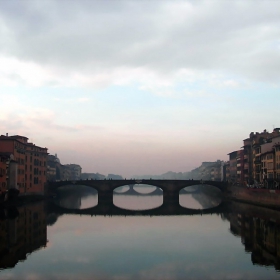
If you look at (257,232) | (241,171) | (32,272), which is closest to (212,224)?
(257,232)

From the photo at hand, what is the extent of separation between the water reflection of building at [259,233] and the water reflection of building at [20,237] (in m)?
16.9

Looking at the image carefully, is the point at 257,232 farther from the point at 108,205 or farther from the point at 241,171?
the point at 241,171

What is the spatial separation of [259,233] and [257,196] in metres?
22.8

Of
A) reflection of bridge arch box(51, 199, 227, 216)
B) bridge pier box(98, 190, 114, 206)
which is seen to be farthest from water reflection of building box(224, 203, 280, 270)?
bridge pier box(98, 190, 114, 206)

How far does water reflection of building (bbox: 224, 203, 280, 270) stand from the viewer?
1127 inches

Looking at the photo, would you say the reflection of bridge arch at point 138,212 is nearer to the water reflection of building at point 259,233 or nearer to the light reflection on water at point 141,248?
the water reflection of building at point 259,233

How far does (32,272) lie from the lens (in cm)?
2453

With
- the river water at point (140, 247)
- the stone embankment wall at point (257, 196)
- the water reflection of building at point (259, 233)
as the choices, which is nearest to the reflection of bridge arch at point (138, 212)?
the stone embankment wall at point (257, 196)

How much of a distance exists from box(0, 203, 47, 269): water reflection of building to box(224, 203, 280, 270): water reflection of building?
665 inches

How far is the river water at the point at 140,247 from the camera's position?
24.8 m

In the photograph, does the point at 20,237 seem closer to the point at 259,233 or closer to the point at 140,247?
the point at 140,247

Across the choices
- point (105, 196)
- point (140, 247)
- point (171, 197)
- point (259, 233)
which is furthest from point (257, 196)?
point (105, 196)

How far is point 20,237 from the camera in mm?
35844

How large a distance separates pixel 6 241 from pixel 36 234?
5387 millimetres
